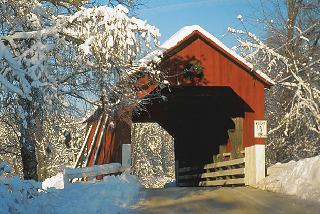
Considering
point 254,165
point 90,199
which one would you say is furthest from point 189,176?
point 90,199

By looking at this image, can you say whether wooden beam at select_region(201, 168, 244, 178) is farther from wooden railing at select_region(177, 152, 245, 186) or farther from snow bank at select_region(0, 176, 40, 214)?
snow bank at select_region(0, 176, 40, 214)

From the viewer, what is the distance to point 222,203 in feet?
30.3

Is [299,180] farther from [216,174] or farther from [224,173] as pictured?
[216,174]

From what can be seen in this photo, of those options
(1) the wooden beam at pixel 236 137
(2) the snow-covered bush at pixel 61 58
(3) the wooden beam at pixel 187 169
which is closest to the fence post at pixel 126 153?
(2) the snow-covered bush at pixel 61 58

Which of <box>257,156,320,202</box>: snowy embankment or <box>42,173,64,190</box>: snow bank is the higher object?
<box>257,156,320,202</box>: snowy embankment

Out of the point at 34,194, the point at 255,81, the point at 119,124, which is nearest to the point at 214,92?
the point at 255,81

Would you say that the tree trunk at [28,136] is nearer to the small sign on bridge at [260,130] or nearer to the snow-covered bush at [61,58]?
the snow-covered bush at [61,58]

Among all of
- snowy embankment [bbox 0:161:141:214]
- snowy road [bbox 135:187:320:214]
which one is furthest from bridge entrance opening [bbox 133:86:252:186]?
snowy embankment [bbox 0:161:141:214]

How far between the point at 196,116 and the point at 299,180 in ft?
32.5

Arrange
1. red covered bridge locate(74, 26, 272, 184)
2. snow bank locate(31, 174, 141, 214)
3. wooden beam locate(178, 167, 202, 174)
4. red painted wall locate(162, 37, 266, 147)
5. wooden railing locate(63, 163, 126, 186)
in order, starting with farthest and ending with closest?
wooden beam locate(178, 167, 202, 174)
red painted wall locate(162, 37, 266, 147)
red covered bridge locate(74, 26, 272, 184)
wooden railing locate(63, 163, 126, 186)
snow bank locate(31, 174, 141, 214)

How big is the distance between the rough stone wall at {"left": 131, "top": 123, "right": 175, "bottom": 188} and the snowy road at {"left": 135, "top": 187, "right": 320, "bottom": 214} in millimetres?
24750

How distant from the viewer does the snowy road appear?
26.7 feet

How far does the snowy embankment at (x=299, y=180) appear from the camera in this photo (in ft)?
32.1

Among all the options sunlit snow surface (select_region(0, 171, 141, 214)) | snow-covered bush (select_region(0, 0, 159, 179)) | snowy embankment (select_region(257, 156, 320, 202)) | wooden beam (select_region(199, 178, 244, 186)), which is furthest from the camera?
wooden beam (select_region(199, 178, 244, 186))
